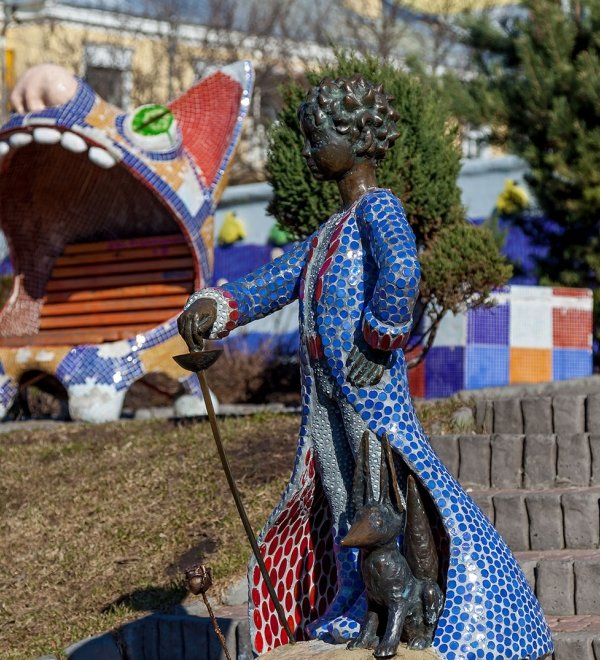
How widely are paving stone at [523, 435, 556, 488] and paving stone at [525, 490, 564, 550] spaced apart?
0.43 meters

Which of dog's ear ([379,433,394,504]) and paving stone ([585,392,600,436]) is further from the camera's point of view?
paving stone ([585,392,600,436])

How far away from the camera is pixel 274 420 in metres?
7.50

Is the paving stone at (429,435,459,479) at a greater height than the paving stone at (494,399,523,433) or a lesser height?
lesser

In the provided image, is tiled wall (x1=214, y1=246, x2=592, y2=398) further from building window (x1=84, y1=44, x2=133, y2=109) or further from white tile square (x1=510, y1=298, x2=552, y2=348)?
building window (x1=84, y1=44, x2=133, y2=109)

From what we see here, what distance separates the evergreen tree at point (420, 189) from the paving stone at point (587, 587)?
100 inches

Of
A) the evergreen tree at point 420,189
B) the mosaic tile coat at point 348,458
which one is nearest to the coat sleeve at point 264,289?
the mosaic tile coat at point 348,458

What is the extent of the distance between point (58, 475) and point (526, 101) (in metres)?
5.46

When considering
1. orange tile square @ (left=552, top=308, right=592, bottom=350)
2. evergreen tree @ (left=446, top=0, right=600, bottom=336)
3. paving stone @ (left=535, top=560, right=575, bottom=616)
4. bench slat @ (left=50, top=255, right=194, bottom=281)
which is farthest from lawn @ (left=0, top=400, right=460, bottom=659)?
evergreen tree @ (left=446, top=0, right=600, bottom=336)

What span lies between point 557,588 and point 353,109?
6.57ft

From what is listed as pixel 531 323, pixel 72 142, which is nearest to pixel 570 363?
pixel 531 323

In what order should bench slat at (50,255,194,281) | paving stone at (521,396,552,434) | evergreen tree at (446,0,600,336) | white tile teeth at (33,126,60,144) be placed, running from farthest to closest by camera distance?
1. evergreen tree at (446,0,600,336)
2. bench slat at (50,255,194,281)
3. white tile teeth at (33,126,60,144)
4. paving stone at (521,396,552,434)

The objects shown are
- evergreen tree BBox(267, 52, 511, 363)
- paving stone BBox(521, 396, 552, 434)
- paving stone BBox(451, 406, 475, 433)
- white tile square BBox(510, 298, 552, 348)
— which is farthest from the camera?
white tile square BBox(510, 298, 552, 348)

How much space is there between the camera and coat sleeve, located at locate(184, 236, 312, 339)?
4.25 meters

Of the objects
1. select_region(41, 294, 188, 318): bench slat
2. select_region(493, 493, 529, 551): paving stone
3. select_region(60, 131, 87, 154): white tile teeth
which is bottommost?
select_region(493, 493, 529, 551): paving stone
